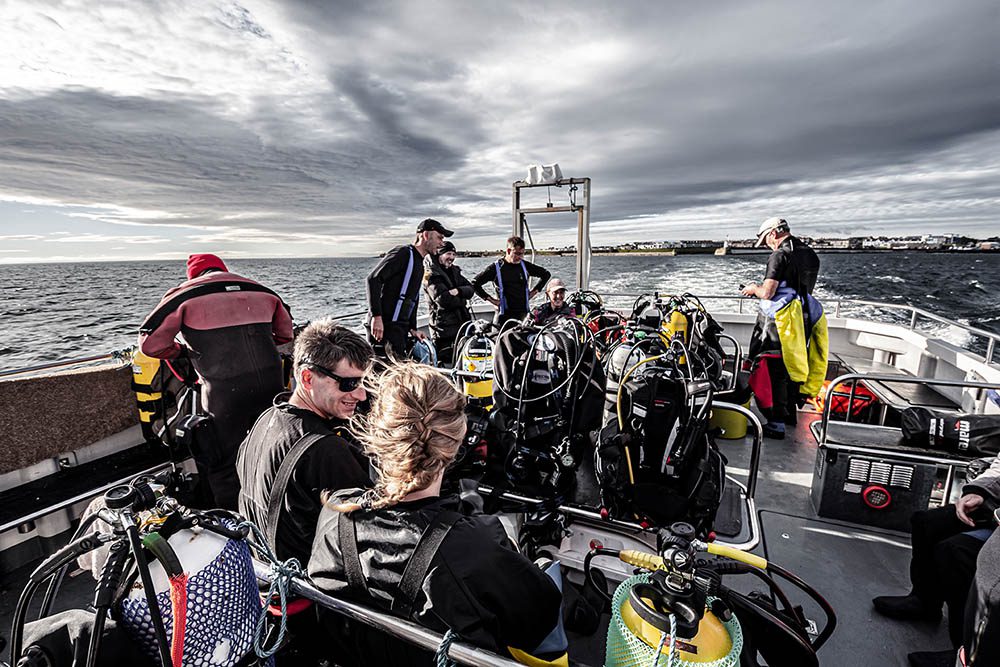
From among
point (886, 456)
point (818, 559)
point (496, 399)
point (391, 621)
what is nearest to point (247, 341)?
point (496, 399)

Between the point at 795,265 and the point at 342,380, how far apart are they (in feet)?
12.9

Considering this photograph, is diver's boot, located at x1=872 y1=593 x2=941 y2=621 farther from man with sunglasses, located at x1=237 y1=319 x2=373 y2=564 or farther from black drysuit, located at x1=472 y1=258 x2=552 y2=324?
black drysuit, located at x1=472 y1=258 x2=552 y2=324

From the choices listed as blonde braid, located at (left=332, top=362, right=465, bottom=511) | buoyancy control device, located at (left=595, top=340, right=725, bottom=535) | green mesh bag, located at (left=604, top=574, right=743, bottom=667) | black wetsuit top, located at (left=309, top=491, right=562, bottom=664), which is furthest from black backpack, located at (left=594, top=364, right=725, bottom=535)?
blonde braid, located at (left=332, top=362, right=465, bottom=511)

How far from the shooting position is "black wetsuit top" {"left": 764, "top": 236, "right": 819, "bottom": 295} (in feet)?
13.0

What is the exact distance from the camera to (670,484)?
99.8 inches

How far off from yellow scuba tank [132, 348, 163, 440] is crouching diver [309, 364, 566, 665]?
2828mm

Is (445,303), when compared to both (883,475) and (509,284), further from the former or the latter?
(883,475)

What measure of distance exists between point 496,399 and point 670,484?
1.18 metres

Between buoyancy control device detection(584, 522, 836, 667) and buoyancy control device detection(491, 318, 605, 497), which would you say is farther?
buoyancy control device detection(491, 318, 605, 497)

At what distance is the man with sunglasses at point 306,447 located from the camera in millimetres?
1438

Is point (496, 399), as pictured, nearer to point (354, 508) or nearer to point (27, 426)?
point (354, 508)

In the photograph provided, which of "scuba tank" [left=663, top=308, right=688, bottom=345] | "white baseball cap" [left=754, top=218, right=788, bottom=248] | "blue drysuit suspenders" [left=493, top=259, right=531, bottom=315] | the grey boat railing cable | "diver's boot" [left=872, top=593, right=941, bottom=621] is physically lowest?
"diver's boot" [left=872, top=593, right=941, bottom=621]

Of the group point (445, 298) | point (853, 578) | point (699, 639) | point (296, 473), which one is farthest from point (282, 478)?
point (445, 298)

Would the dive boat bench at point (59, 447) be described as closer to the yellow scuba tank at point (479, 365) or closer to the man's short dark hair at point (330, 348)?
the man's short dark hair at point (330, 348)
